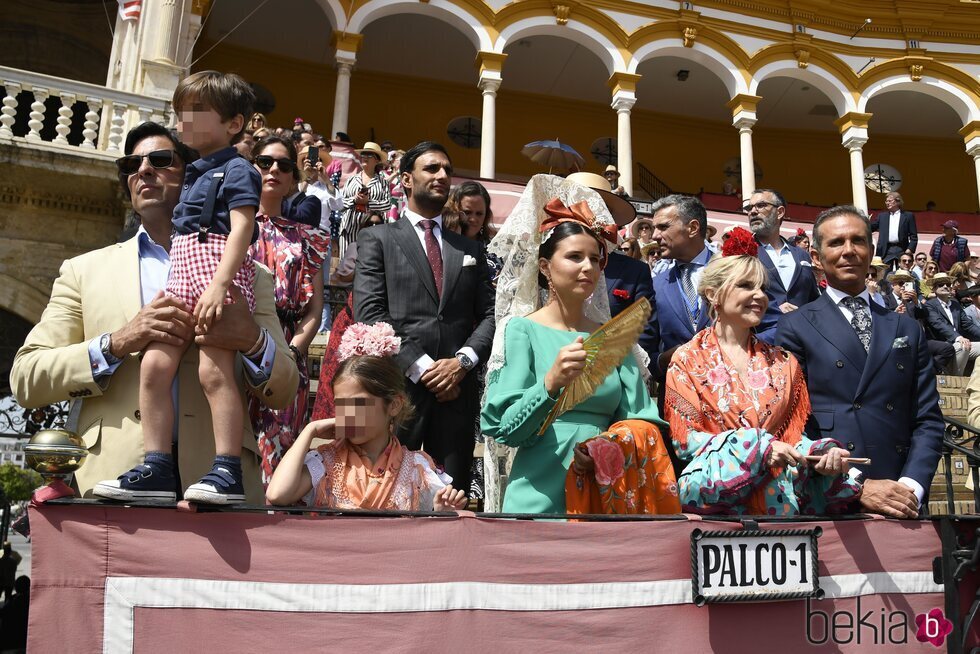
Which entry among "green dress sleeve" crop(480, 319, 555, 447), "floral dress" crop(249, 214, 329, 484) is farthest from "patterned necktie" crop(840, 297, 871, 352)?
"floral dress" crop(249, 214, 329, 484)

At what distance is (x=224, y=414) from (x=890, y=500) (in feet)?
7.23

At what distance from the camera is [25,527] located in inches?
91.2

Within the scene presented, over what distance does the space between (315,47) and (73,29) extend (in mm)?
5078

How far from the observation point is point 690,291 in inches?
168

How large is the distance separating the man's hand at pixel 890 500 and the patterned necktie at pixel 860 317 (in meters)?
0.69

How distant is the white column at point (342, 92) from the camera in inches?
638

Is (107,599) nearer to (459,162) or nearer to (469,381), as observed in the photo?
(469,381)

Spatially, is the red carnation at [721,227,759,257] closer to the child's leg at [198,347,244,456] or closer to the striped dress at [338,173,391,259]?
the child's leg at [198,347,244,456]

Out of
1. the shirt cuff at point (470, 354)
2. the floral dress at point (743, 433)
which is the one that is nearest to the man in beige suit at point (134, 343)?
the shirt cuff at point (470, 354)

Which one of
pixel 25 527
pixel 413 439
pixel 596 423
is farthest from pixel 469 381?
pixel 25 527

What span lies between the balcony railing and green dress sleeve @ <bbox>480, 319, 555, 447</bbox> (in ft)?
27.9

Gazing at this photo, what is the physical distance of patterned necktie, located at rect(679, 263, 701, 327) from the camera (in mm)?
4168
